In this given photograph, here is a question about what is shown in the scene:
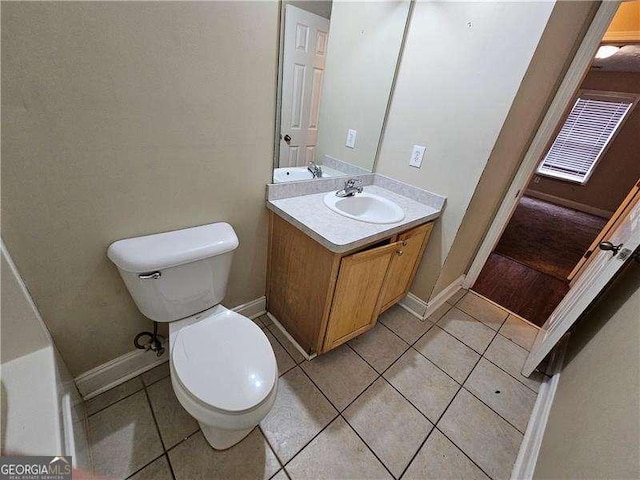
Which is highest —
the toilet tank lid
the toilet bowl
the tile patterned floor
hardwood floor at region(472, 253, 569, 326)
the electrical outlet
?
the electrical outlet

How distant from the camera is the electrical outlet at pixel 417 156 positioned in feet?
5.16

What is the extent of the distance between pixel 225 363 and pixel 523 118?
1.87 metres

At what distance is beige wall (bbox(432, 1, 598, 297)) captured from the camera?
1.19 m

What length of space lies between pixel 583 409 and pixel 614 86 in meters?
5.87

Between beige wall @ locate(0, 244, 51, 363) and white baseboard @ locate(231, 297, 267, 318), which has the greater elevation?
beige wall @ locate(0, 244, 51, 363)

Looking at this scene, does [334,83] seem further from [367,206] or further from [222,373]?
[222,373]

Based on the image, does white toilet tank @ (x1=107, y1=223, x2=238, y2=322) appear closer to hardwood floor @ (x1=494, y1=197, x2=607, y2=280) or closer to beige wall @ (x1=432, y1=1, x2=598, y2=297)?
beige wall @ (x1=432, y1=1, x2=598, y2=297)

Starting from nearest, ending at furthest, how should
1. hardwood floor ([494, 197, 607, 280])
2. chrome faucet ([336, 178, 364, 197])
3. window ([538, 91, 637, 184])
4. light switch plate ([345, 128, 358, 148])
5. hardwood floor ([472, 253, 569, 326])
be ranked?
chrome faucet ([336, 178, 364, 197]) → light switch plate ([345, 128, 358, 148]) → hardwood floor ([472, 253, 569, 326]) → hardwood floor ([494, 197, 607, 280]) → window ([538, 91, 637, 184])

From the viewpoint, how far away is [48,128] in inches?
29.5

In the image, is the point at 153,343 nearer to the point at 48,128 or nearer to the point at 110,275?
the point at 110,275

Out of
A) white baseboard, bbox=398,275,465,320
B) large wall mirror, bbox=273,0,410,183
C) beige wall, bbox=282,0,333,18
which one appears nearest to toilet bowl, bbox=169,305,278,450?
large wall mirror, bbox=273,0,410,183

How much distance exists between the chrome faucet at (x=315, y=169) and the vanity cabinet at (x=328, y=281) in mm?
382

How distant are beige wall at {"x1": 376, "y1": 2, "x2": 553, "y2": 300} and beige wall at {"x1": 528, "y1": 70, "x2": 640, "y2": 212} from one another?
5140mm

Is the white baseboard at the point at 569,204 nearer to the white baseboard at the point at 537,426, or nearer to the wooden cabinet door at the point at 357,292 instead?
the white baseboard at the point at 537,426
